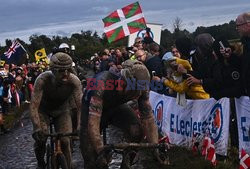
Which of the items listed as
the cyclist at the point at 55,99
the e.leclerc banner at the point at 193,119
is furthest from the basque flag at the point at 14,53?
the cyclist at the point at 55,99

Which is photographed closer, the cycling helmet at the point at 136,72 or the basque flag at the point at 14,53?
the cycling helmet at the point at 136,72

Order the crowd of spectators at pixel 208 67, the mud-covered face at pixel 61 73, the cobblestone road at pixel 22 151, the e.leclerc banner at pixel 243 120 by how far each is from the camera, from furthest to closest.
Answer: the cobblestone road at pixel 22 151
the e.leclerc banner at pixel 243 120
the crowd of spectators at pixel 208 67
the mud-covered face at pixel 61 73

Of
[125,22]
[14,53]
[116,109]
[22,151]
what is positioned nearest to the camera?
[116,109]

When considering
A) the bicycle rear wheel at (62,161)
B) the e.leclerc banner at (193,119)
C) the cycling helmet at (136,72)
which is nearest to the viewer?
the cycling helmet at (136,72)

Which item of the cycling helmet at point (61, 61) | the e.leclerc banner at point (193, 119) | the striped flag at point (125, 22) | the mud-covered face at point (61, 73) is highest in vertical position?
the striped flag at point (125, 22)

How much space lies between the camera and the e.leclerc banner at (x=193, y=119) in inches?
326

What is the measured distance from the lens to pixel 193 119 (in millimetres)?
9508

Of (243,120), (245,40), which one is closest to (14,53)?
(243,120)

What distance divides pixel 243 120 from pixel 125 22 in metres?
8.12

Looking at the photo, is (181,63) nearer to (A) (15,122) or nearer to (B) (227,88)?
(B) (227,88)

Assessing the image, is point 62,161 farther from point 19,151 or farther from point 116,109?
point 19,151

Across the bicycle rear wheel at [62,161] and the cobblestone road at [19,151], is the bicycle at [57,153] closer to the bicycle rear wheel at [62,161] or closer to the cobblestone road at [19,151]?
the bicycle rear wheel at [62,161]

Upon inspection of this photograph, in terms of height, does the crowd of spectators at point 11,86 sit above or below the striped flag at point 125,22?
below

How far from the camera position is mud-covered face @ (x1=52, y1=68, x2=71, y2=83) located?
6996 millimetres
